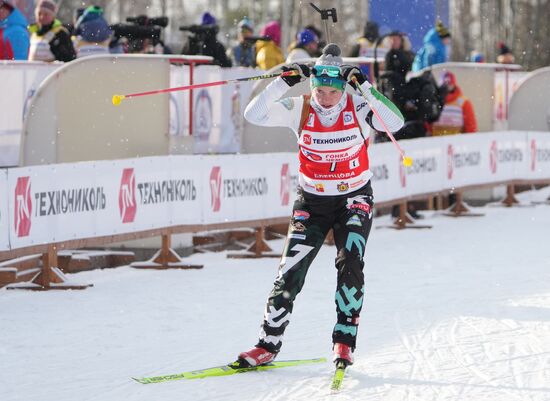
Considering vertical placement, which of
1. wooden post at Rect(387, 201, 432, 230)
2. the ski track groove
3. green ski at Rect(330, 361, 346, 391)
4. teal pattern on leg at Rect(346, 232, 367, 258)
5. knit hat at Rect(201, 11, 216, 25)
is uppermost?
knit hat at Rect(201, 11, 216, 25)

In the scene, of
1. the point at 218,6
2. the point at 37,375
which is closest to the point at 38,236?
the point at 37,375

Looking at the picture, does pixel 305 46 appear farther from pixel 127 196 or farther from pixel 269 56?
pixel 127 196

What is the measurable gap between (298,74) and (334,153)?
19.3 inches

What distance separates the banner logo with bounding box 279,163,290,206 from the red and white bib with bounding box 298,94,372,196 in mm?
6497

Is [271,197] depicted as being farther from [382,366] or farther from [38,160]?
[382,366]

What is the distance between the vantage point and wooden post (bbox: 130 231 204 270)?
495 inches

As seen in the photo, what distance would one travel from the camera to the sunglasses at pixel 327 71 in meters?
7.42

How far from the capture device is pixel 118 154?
13.3 meters

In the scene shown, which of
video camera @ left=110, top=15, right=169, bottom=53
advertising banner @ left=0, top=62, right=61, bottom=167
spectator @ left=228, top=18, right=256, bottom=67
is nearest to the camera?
advertising banner @ left=0, top=62, right=61, bottom=167

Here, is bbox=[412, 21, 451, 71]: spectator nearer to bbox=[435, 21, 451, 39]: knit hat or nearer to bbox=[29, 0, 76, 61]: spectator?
bbox=[435, 21, 451, 39]: knit hat

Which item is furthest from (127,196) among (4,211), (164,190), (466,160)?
(466,160)

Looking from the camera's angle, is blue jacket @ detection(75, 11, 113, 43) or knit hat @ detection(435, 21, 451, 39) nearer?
blue jacket @ detection(75, 11, 113, 43)

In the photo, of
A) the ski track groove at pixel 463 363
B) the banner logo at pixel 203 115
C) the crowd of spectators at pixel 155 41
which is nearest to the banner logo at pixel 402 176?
the crowd of spectators at pixel 155 41

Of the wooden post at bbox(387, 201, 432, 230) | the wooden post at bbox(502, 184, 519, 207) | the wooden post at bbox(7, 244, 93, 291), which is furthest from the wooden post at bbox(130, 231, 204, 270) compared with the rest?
the wooden post at bbox(502, 184, 519, 207)
